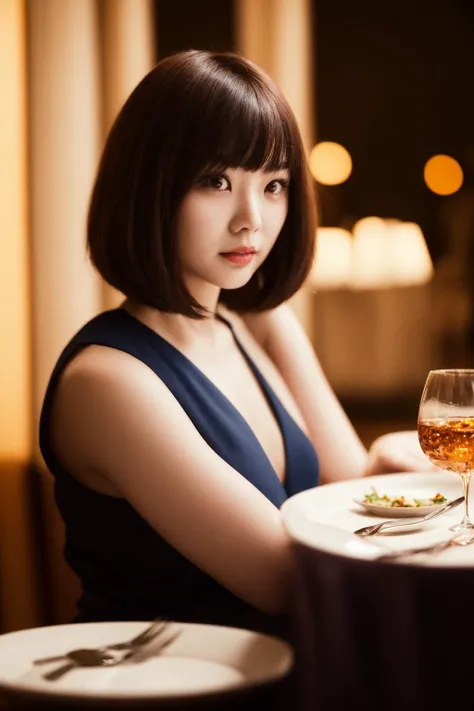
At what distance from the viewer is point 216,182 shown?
54.9 inches

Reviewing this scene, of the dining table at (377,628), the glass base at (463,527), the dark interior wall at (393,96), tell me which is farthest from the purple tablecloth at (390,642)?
the dark interior wall at (393,96)

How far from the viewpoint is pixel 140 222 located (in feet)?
4.71

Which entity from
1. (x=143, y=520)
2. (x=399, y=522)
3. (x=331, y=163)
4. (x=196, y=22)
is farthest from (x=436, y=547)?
(x=331, y=163)

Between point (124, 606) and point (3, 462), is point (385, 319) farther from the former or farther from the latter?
point (124, 606)

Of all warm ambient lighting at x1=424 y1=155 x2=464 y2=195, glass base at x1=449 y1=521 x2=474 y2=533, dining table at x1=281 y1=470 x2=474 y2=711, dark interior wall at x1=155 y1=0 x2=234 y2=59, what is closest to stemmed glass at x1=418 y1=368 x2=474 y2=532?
glass base at x1=449 y1=521 x2=474 y2=533

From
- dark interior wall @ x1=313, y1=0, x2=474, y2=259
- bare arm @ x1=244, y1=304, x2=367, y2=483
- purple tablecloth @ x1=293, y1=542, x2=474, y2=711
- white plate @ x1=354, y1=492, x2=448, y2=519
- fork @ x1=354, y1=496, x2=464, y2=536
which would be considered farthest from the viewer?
dark interior wall @ x1=313, y1=0, x2=474, y2=259

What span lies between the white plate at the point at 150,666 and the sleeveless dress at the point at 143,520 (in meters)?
0.28

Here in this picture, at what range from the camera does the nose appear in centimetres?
139

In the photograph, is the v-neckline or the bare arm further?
the bare arm

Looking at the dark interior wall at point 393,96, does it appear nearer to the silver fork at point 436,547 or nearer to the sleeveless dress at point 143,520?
the sleeveless dress at point 143,520

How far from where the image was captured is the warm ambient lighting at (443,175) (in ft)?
15.8

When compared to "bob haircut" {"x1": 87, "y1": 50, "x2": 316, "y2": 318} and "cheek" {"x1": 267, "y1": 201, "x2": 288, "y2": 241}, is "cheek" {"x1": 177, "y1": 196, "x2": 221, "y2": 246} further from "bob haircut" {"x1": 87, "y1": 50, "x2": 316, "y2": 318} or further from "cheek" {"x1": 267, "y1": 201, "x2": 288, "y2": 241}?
"cheek" {"x1": 267, "y1": 201, "x2": 288, "y2": 241}

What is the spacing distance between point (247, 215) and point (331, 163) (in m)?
3.37

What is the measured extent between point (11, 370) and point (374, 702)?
2.33m
